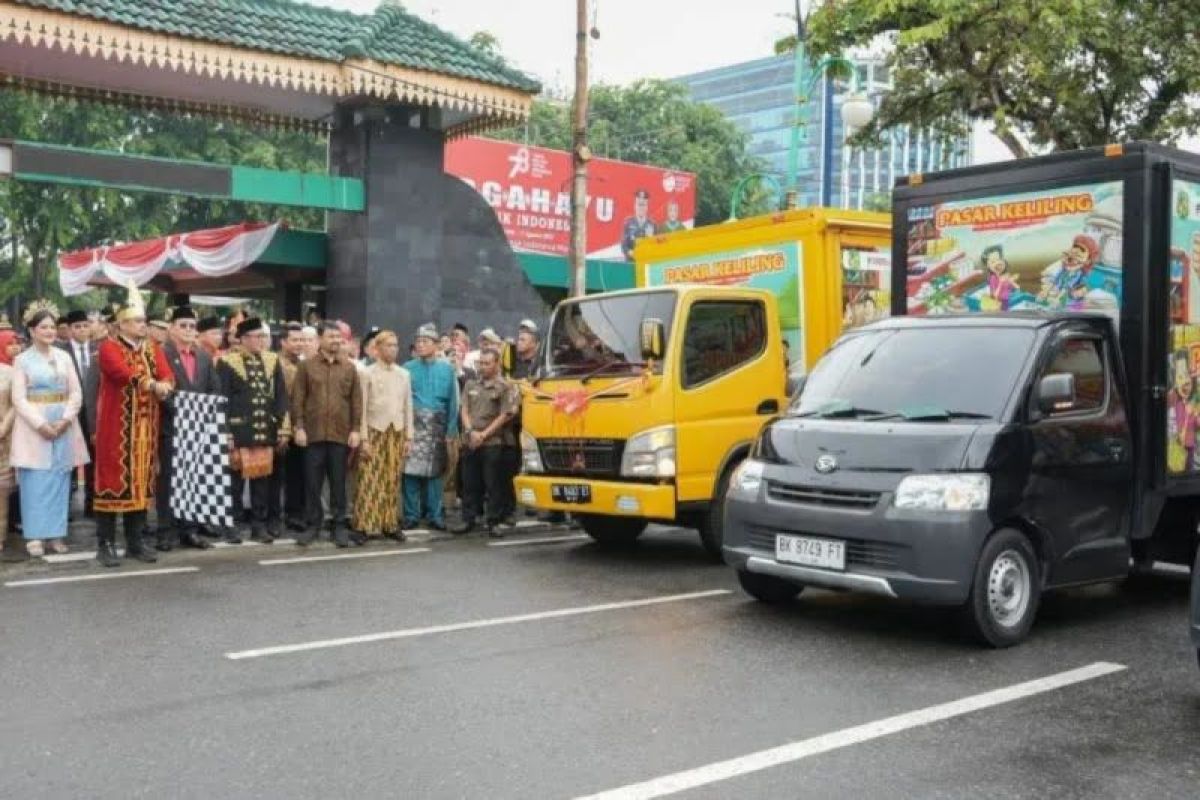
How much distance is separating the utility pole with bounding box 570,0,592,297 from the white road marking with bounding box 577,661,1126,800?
10697 mm

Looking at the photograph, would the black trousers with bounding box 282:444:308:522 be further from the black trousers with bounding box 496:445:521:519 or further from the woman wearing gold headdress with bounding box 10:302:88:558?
the woman wearing gold headdress with bounding box 10:302:88:558

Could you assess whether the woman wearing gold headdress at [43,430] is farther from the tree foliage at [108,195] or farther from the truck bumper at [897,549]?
the tree foliage at [108,195]

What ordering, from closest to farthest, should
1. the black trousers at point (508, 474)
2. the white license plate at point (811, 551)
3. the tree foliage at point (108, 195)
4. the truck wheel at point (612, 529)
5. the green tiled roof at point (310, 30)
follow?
the white license plate at point (811, 551) < the truck wheel at point (612, 529) < the black trousers at point (508, 474) < the green tiled roof at point (310, 30) < the tree foliage at point (108, 195)

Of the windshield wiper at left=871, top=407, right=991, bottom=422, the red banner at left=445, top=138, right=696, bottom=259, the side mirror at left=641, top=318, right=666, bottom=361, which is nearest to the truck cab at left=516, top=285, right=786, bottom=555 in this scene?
the side mirror at left=641, top=318, right=666, bottom=361

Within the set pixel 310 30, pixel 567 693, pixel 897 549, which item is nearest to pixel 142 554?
pixel 567 693

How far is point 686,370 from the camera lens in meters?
9.29

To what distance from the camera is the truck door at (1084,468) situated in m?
6.82

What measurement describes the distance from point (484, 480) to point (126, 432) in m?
3.42

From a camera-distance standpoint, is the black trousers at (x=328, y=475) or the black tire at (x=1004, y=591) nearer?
the black tire at (x=1004, y=591)

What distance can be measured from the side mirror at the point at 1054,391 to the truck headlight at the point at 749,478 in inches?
63.4

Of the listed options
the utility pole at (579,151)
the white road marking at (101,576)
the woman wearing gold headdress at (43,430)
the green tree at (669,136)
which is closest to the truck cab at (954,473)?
the white road marking at (101,576)

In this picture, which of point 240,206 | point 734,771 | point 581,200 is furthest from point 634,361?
point 240,206

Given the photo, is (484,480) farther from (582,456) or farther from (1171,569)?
(1171,569)

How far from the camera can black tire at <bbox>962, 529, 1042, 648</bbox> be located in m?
6.45
